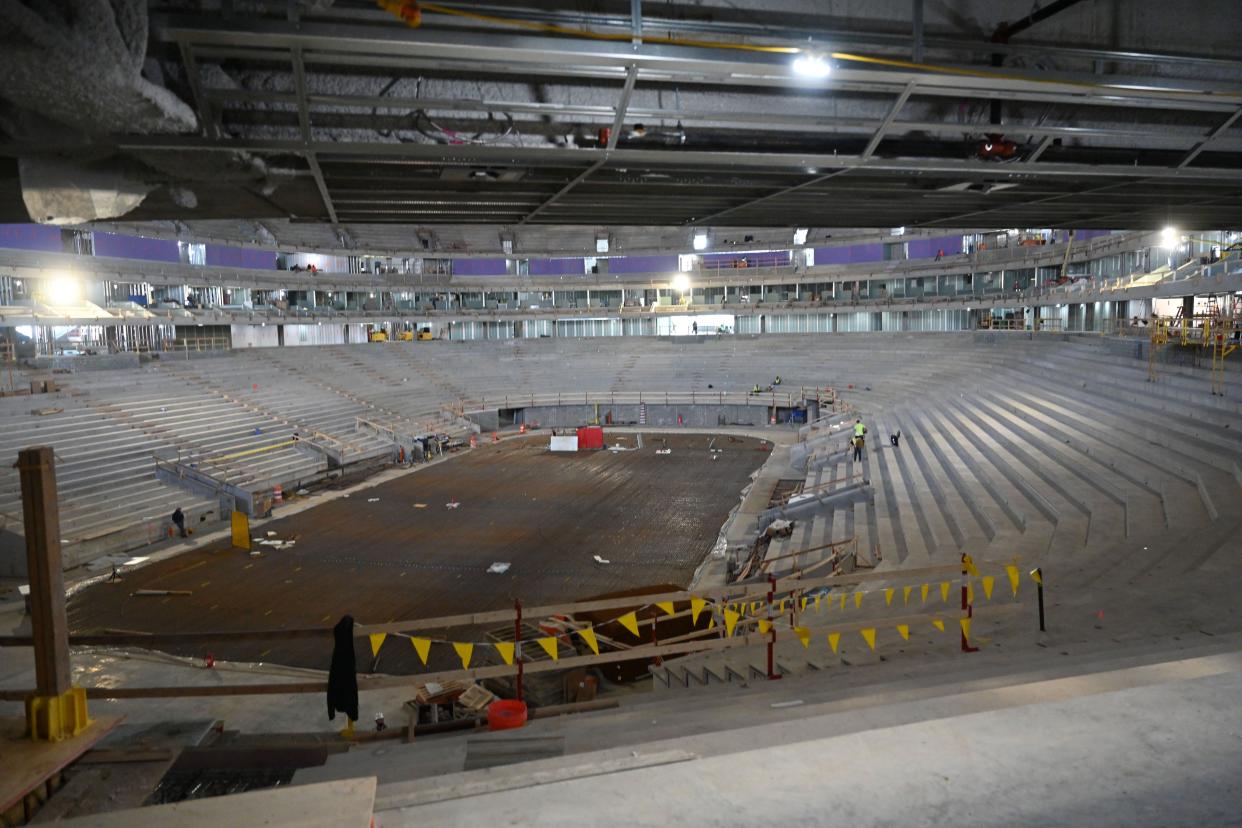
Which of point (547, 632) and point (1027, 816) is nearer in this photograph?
point (1027, 816)

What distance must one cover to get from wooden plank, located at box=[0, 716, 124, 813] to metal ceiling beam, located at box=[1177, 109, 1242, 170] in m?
10.1

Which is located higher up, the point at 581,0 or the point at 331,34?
the point at 581,0

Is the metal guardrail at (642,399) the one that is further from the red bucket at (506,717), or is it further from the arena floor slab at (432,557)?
the red bucket at (506,717)

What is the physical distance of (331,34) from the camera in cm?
458

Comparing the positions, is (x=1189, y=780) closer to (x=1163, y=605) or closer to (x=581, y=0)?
(x=1163, y=605)

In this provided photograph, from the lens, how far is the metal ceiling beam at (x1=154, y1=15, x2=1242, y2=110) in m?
4.51

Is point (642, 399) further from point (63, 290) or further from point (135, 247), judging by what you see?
point (63, 290)

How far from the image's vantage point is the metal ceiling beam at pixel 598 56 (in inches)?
177

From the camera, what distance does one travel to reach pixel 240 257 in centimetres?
4338

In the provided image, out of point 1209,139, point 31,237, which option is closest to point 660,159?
point 1209,139

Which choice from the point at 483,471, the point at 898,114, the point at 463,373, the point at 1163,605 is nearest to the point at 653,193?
the point at 898,114

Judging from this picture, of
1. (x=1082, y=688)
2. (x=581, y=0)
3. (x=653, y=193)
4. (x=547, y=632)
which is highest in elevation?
(x=581, y=0)

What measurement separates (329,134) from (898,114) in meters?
4.90

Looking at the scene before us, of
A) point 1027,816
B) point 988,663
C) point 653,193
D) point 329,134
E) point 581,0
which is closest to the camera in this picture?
point 1027,816
